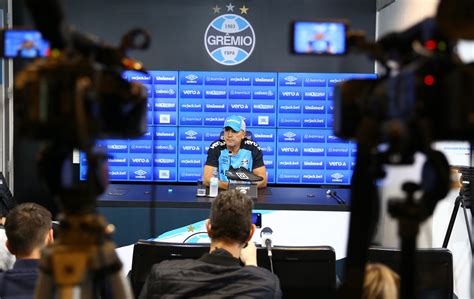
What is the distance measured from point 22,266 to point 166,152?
4739 mm

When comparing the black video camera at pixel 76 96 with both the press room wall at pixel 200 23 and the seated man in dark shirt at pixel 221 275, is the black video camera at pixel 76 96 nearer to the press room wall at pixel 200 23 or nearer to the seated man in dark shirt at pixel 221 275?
the seated man in dark shirt at pixel 221 275

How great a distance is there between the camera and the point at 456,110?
2.24 ft

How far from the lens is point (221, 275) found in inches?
75.5

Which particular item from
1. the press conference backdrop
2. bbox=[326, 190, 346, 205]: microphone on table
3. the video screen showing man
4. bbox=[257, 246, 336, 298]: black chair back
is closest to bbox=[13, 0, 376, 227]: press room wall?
the press conference backdrop

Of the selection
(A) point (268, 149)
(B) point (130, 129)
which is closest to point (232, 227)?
(B) point (130, 129)

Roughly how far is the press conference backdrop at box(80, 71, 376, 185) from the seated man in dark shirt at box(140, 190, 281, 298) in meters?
4.56

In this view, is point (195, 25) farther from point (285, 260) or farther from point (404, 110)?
point (404, 110)

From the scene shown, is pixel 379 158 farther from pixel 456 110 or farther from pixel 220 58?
pixel 220 58

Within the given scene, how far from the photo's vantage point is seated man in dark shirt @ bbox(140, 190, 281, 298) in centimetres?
188

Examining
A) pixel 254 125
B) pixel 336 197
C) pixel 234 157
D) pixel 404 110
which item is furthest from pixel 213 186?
pixel 404 110

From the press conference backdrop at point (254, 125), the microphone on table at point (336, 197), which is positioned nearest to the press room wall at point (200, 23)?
the press conference backdrop at point (254, 125)

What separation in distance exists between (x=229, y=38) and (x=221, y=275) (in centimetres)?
502

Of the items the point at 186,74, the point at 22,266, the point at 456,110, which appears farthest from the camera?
the point at 186,74

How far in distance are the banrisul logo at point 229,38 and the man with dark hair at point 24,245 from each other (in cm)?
457
